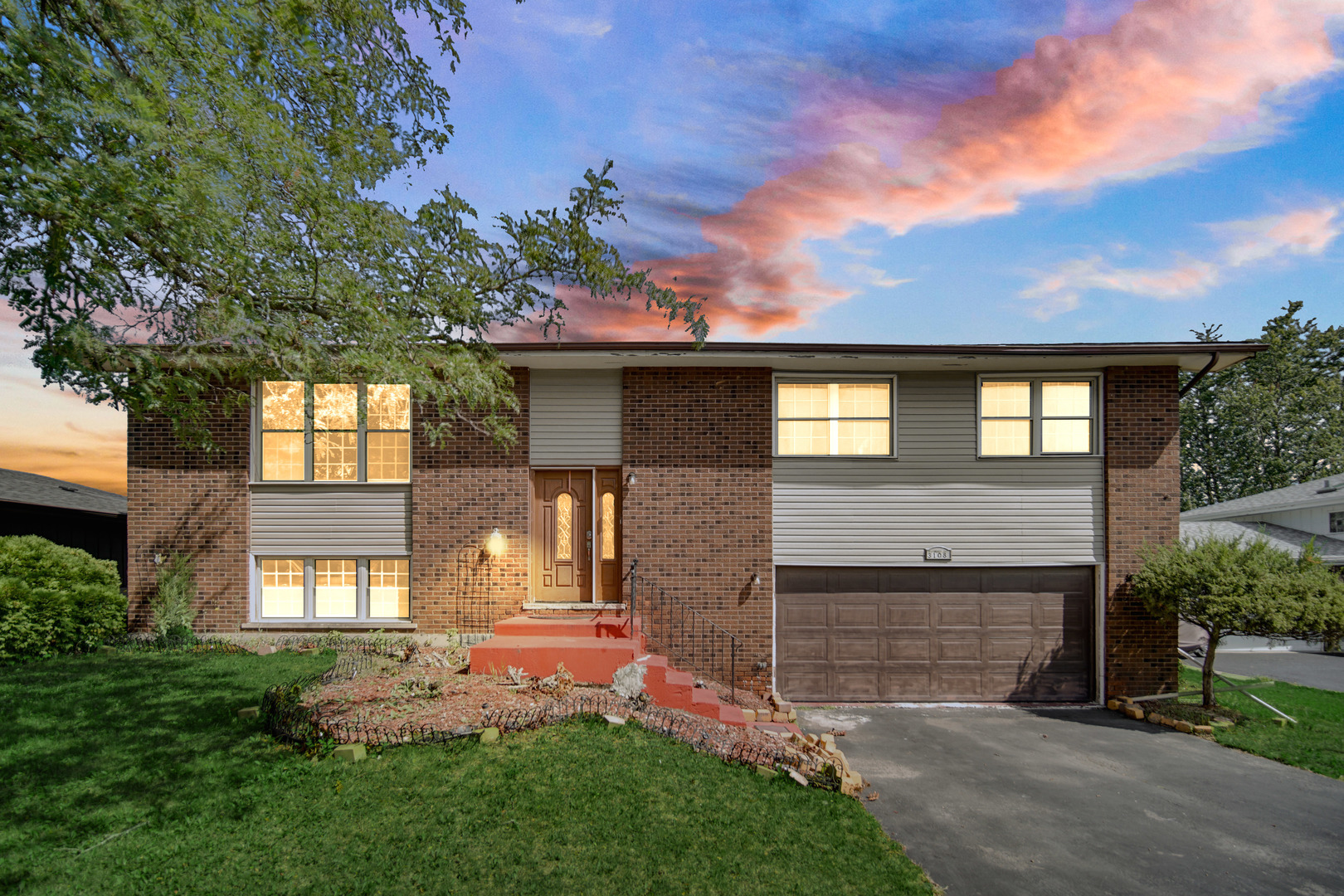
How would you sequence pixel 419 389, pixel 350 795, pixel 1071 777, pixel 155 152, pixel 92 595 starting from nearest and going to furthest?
pixel 155 152 → pixel 350 795 → pixel 419 389 → pixel 1071 777 → pixel 92 595

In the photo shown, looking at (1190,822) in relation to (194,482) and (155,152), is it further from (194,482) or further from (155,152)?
(194,482)

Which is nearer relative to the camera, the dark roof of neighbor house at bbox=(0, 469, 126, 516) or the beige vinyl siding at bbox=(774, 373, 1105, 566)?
the beige vinyl siding at bbox=(774, 373, 1105, 566)

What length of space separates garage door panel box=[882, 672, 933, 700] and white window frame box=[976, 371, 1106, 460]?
12.7 feet

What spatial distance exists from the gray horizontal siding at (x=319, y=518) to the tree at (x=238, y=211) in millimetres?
3233

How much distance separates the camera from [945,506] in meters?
10.2

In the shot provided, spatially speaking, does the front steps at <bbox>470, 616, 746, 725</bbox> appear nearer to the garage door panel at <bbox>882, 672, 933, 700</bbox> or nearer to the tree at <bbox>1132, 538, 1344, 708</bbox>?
the garage door panel at <bbox>882, 672, 933, 700</bbox>

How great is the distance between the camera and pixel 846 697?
998 cm

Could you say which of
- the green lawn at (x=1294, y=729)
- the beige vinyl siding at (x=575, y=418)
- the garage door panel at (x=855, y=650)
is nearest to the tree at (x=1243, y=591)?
the green lawn at (x=1294, y=729)

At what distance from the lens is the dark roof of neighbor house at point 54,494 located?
14.0 meters

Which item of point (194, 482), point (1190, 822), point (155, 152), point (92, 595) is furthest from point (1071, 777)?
point (92, 595)

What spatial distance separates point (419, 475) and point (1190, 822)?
10.8 meters

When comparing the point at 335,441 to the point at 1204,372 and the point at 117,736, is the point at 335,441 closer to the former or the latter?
the point at 117,736

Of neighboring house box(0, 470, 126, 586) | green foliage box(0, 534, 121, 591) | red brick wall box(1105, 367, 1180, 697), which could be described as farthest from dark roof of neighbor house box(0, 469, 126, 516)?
red brick wall box(1105, 367, 1180, 697)

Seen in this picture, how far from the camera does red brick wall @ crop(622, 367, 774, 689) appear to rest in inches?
386
